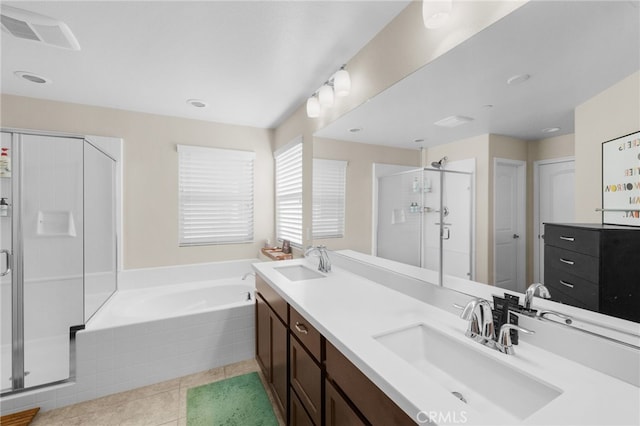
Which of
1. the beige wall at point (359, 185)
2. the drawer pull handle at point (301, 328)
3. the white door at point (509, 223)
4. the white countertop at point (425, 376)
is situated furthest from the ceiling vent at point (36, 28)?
the white door at point (509, 223)

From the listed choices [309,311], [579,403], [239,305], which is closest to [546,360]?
[579,403]

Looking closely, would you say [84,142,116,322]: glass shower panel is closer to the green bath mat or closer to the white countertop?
the green bath mat

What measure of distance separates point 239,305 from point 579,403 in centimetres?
216

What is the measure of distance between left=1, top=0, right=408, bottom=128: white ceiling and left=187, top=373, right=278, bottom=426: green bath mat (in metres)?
2.37

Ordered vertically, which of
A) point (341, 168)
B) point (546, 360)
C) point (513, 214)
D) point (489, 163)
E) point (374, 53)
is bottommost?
point (546, 360)

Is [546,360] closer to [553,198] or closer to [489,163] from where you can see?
[553,198]

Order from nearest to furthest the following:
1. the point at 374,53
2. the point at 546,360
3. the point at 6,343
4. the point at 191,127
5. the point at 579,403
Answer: the point at 579,403, the point at 546,360, the point at 374,53, the point at 6,343, the point at 191,127

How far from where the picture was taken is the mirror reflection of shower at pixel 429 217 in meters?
1.16

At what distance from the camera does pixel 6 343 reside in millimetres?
2277

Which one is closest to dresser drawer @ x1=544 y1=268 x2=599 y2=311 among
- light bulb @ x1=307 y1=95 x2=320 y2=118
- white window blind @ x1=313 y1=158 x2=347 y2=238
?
white window blind @ x1=313 y1=158 x2=347 y2=238

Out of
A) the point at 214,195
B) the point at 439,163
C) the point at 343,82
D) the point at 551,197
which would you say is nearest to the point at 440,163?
the point at 439,163

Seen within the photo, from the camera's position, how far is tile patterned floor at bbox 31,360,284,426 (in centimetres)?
167

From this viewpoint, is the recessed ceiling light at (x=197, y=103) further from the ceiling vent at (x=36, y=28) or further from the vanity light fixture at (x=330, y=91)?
the vanity light fixture at (x=330, y=91)

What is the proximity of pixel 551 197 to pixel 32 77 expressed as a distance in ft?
11.4
